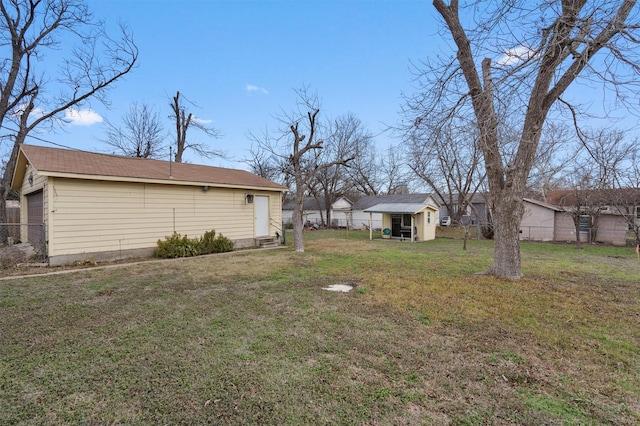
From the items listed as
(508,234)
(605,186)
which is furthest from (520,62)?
(605,186)

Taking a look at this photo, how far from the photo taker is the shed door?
8.66 m

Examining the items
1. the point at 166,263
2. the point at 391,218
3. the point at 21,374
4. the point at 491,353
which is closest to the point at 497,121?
the point at 491,353

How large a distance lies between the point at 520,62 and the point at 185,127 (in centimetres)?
2068

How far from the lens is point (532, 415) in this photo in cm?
205

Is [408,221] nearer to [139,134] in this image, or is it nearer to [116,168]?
[116,168]

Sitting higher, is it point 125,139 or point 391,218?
point 125,139

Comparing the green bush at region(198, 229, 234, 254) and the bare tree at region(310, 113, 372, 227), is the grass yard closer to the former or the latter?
the green bush at region(198, 229, 234, 254)

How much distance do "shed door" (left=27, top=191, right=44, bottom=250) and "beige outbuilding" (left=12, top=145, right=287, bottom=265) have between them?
2cm

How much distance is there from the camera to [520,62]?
393cm

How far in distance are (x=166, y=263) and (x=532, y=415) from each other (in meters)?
8.27

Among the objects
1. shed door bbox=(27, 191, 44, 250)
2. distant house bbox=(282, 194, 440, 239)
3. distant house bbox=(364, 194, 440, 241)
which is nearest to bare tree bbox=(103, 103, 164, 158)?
shed door bbox=(27, 191, 44, 250)

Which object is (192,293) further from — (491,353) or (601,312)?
(601,312)

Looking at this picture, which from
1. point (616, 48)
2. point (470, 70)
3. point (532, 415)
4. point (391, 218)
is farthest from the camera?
point (391, 218)

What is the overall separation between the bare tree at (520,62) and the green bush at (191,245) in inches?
306
